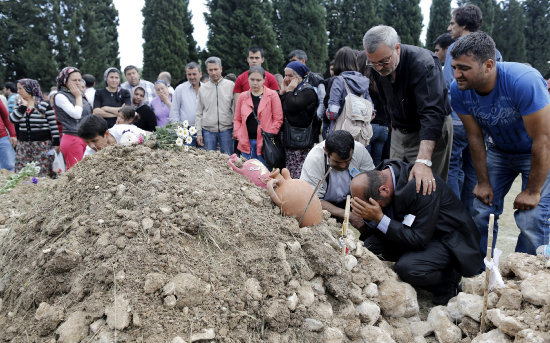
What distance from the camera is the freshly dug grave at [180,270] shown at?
2336mm

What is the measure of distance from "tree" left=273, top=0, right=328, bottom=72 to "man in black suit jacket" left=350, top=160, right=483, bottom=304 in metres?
18.5

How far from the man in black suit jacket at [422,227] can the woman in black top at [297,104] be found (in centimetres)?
224

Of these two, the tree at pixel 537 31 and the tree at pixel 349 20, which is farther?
the tree at pixel 537 31

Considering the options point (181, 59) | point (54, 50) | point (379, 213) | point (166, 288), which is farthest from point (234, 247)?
point (54, 50)

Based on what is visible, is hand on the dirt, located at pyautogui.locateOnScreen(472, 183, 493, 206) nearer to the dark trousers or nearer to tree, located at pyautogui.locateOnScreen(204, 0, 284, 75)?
the dark trousers

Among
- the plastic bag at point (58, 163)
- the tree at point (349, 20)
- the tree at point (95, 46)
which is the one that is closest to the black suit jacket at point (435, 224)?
the plastic bag at point (58, 163)

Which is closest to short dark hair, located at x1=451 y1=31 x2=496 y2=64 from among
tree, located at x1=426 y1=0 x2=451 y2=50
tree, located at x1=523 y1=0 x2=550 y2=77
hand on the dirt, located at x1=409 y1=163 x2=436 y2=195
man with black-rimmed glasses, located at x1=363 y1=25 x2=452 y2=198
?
man with black-rimmed glasses, located at x1=363 y1=25 x2=452 y2=198

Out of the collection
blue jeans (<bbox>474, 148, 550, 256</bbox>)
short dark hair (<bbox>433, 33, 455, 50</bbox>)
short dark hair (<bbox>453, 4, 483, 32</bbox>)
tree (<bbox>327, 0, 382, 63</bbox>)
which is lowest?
blue jeans (<bbox>474, 148, 550, 256</bbox>)

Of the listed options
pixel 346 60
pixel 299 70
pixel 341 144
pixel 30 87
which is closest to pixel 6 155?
pixel 30 87

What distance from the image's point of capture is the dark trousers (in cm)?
330

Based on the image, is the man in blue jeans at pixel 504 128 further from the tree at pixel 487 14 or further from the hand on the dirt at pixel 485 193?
the tree at pixel 487 14

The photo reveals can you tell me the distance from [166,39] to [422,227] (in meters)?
19.7

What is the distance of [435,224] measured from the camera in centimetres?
344

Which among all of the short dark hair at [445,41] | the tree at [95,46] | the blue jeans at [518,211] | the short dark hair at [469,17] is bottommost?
the blue jeans at [518,211]
